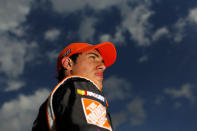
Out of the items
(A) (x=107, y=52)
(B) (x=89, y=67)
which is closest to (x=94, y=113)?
(B) (x=89, y=67)

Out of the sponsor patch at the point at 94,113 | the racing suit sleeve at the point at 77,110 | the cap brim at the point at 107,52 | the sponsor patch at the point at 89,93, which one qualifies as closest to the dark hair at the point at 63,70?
the cap brim at the point at 107,52

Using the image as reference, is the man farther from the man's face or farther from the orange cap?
the orange cap

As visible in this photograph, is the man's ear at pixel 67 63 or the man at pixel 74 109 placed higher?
the man's ear at pixel 67 63

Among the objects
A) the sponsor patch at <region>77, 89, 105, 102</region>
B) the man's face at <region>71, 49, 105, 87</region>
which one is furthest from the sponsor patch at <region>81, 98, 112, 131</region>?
the man's face at <region>71, 49, 105, 87</region>

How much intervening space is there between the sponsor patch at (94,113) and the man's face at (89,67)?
126 cm

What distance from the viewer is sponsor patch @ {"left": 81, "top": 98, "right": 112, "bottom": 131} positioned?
2.40 meters

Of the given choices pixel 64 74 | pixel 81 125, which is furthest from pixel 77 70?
pixel 81 125

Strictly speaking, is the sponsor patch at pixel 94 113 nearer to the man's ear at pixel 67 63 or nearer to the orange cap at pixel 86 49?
the man's ear at pixel 67 63

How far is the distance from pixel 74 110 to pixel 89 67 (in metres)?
1.68

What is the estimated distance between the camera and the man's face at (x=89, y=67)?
3842 millimetres

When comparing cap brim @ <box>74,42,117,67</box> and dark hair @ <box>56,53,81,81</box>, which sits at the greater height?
cap brim @ <box>74,42,117,67</box>

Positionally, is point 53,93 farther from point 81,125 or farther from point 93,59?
point 93,59

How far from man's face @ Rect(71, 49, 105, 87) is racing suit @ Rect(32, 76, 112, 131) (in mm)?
978

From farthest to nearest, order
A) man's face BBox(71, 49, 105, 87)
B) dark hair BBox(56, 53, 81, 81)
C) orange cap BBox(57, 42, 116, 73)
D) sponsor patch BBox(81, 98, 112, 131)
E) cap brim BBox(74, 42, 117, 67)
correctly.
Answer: cap brim BBox(74, 42, 117, 67)
orange cap BBox(57, 42, 116, 73)
dark hair BBox(56, 53, 81, 81)
man's face BBox(71, 49, 105, 87)
sponsor patch BBox(81, 98, 112, 131)
